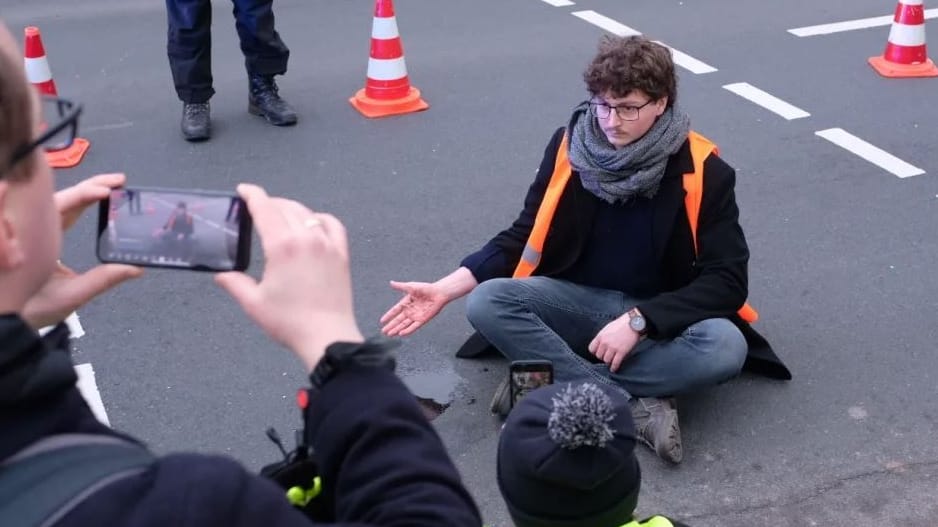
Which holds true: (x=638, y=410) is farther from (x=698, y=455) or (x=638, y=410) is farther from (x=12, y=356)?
(x=12, y=356)

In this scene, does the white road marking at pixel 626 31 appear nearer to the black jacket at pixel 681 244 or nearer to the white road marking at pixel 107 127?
the white road marking at pixel 107 127

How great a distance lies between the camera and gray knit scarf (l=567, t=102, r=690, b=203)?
10.8ft

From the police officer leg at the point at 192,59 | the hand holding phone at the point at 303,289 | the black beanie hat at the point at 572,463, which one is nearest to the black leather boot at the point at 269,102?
the police officer leg at the point at 192,59

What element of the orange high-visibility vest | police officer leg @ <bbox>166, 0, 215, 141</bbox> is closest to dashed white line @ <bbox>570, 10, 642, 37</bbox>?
police officer leg @ <bbox>166, 0, 215, 141</bbox>

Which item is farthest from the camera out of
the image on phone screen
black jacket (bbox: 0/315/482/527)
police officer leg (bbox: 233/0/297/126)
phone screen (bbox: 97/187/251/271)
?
police officer leg (bbox: 233/0/297/126)

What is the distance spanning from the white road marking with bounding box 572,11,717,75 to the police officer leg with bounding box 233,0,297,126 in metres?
1.90

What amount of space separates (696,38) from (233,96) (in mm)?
2805

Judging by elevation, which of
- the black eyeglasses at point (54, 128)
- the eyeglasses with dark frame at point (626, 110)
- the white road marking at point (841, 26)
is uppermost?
the black eyeglasses at point (54, 128)

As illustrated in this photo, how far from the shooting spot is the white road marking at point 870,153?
17.1ft

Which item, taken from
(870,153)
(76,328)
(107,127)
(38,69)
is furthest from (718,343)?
(38,69)

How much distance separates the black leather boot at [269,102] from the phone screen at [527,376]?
9.62ft

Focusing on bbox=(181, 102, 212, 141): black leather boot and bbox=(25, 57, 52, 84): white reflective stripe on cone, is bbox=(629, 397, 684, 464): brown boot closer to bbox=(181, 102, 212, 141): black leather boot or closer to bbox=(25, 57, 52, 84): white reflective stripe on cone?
bbox=(181, 102, 212, 141): black leather boot

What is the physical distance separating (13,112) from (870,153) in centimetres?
496

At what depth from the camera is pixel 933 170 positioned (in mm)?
5191
